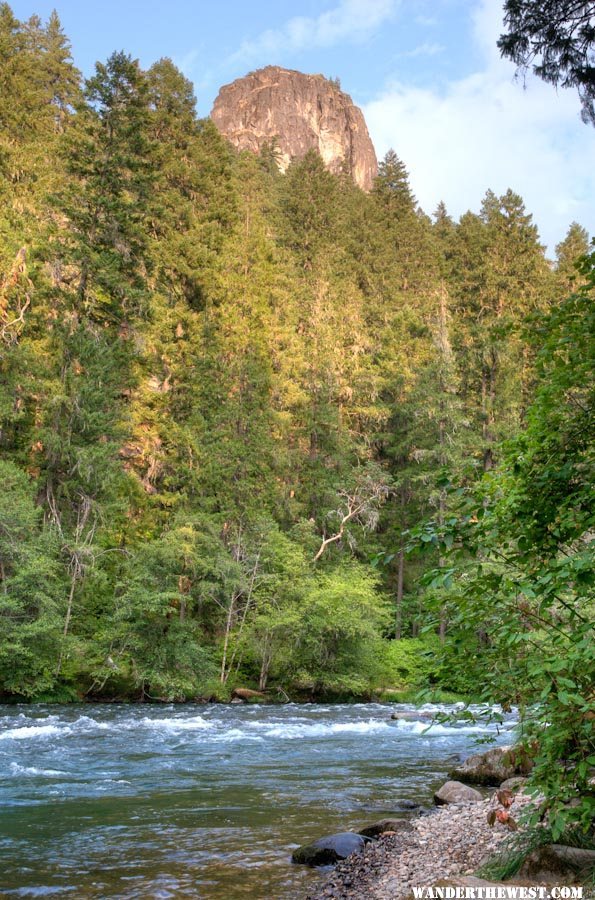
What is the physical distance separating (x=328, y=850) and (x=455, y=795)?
10.0 ft

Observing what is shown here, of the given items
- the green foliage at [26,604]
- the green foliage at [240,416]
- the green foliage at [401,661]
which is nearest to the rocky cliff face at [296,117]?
the green foliage at [240,416]

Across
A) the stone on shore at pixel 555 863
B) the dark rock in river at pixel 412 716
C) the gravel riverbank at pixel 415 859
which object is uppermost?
the stone on shore at pixel 555 863

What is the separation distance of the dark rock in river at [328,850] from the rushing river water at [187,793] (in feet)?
0.71

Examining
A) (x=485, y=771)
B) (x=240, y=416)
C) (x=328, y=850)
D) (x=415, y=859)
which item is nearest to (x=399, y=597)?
(x=240, y=416)

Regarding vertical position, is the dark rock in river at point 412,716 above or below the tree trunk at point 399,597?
below

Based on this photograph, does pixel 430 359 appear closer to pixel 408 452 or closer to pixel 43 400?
pixel 408 452

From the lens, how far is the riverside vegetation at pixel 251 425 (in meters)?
4.18

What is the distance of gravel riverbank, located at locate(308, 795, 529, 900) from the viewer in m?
5.95

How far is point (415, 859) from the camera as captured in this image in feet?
21.8

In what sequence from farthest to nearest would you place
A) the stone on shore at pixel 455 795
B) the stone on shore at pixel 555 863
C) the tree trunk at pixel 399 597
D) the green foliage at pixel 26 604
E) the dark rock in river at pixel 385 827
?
the tree trunk at pixel 399 597
the green foliage at pixel 26 604
the stone on shore at pixel 455 795
the dark rock in river at pixel 385 827
the stone on shore at pixel 555 863

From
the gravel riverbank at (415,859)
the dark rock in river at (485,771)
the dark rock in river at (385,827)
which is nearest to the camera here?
the gravel riverbank at (415,859)

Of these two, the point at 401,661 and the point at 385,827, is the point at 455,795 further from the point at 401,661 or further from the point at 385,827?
the point at 401,661

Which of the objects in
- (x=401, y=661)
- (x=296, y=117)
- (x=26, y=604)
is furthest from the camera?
(x=296, y=117)

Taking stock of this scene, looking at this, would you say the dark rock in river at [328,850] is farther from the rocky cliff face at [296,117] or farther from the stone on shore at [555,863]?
the rocky cliff face at [296,117]
